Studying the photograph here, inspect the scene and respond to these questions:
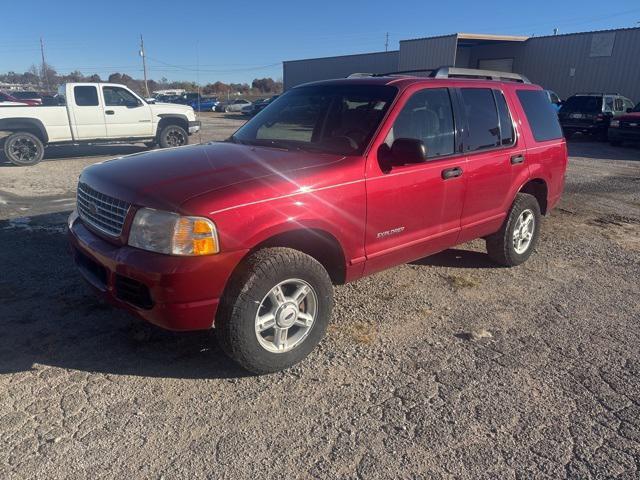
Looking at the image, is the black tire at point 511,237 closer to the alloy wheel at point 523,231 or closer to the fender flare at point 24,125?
the alloy wheel at point 523,231

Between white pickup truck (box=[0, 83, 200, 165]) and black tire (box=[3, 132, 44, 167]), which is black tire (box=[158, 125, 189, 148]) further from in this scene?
black tire (box=[3, 132, 44, 167])

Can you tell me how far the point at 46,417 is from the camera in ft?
8.91

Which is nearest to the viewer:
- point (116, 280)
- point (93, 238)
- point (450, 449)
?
point (450, 449)

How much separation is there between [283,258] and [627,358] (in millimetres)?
2506

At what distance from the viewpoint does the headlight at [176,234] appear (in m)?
2.71

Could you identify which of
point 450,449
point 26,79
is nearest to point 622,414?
point 450,449

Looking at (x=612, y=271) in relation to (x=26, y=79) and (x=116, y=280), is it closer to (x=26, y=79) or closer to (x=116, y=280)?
(x=116, y=280)

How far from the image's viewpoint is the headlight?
8.88ft

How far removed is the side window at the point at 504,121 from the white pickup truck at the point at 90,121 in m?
10.8

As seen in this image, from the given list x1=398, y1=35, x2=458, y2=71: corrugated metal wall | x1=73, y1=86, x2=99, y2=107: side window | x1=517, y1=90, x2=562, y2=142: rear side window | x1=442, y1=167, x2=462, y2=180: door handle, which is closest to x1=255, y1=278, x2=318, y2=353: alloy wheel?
x1=442, y1=167, x2=462, y2=180: door handle

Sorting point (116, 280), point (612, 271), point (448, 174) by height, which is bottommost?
point (612, 271)

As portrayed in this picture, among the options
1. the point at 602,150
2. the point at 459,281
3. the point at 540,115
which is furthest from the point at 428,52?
the point at 459,281

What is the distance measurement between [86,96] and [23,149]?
198 centimetres

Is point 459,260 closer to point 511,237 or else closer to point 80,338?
point 511,237
